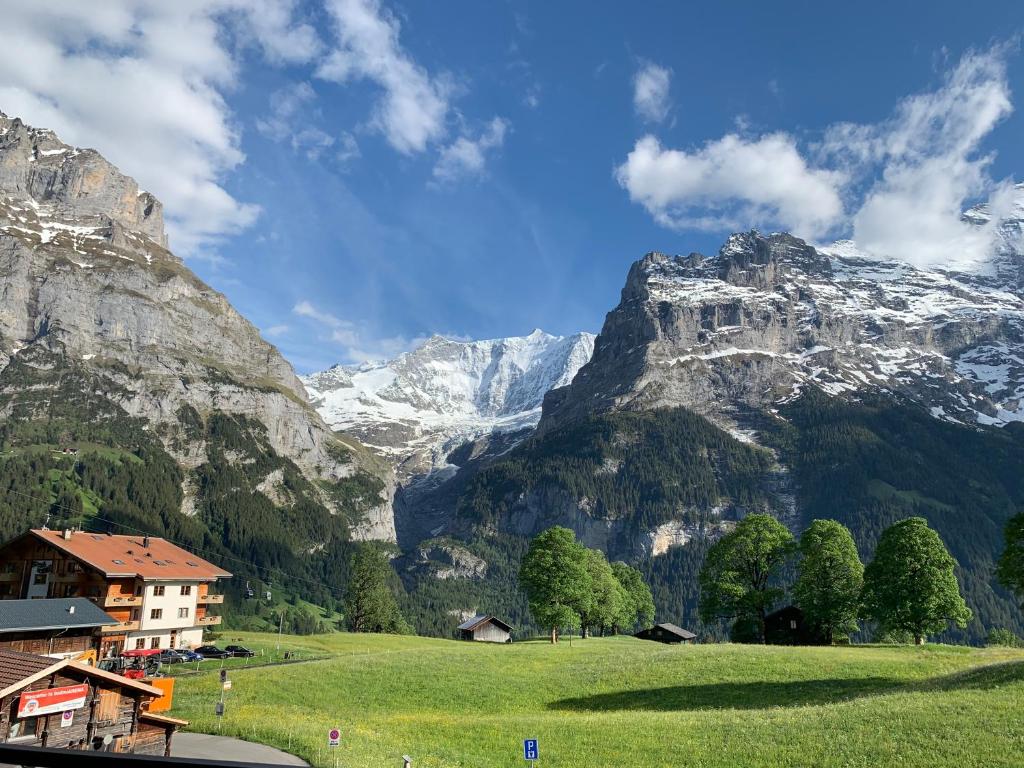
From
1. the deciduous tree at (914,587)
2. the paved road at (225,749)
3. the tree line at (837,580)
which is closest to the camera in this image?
the paved road at (225,749)

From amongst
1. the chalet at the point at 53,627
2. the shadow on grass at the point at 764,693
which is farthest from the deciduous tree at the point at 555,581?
the chalet at the point at 53,627

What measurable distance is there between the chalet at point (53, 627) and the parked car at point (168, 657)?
1219 centimetres

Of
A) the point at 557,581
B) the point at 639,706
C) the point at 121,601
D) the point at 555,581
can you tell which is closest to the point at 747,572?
the point at 557,581

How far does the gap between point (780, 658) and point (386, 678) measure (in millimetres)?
34994

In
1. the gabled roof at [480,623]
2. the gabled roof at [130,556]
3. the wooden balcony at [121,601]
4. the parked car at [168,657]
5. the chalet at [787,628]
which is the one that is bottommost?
the gabled roof at [480,623]

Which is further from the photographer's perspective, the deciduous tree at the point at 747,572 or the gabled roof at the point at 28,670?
the deciduous tree at the point at 747,572

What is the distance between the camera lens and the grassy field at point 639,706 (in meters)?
32.3

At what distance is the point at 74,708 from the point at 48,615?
31237mm

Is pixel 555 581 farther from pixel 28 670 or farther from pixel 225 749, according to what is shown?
pixel 28 670

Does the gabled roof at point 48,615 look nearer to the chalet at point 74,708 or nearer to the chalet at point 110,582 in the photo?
the chalet at point 110,582

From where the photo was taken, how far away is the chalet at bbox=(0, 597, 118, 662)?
5562 cm

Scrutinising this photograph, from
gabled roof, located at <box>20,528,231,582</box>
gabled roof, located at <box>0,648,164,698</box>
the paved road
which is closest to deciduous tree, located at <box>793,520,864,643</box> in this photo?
the paved road

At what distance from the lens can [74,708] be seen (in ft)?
111

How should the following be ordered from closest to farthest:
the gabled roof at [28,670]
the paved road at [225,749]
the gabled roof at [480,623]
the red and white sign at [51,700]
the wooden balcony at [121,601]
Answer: the gabled roof at [28,670]
the red and white sign at [51,700]
the paved road at [225,749]
the wooden balcony at [121,601]
the gabled roof at [480,623]
